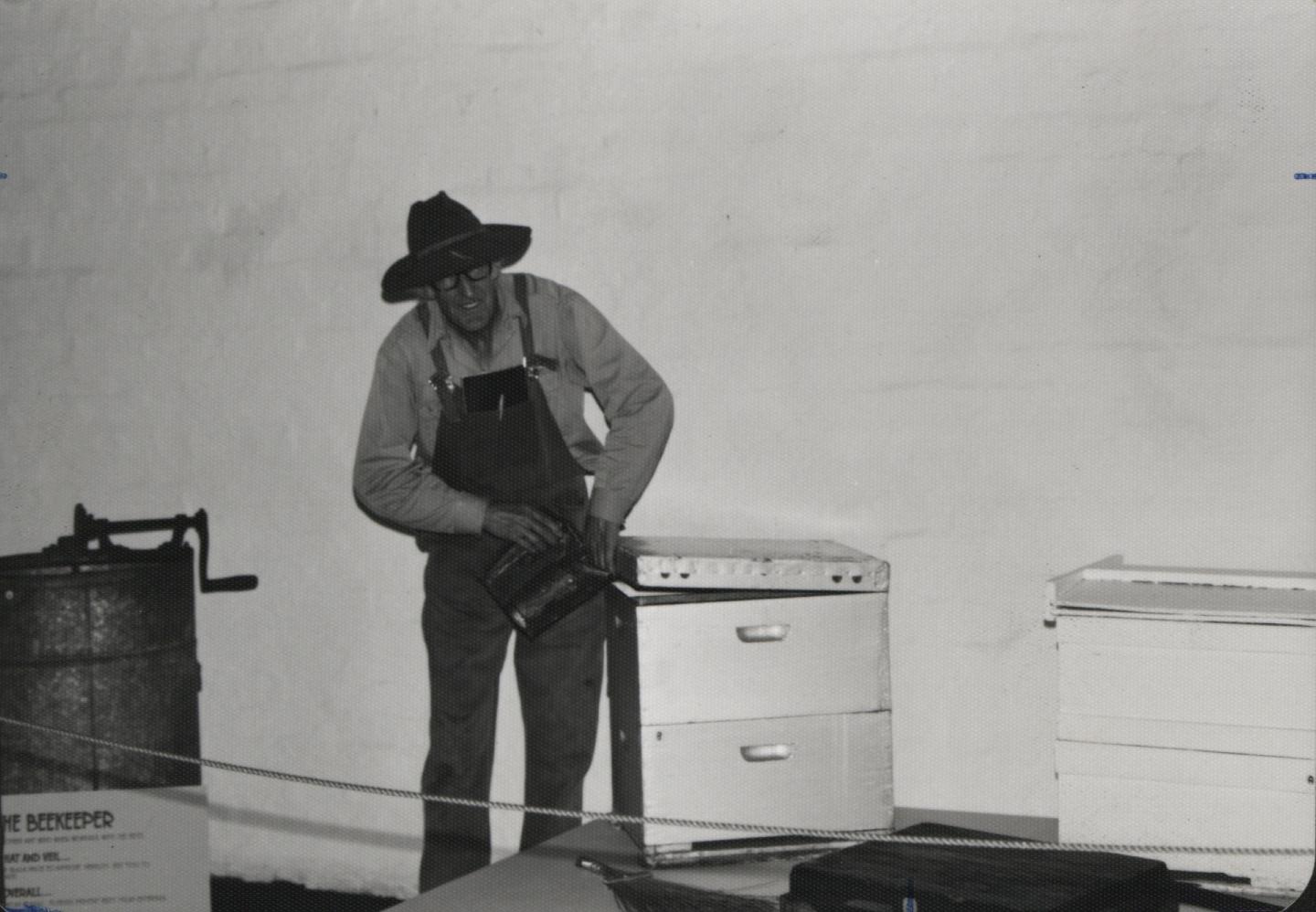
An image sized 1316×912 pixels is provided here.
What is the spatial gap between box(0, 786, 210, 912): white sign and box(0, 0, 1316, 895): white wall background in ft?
0.71

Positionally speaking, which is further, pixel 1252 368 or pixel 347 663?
pixel 347 663

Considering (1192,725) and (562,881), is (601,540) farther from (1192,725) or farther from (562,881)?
(1192,725)

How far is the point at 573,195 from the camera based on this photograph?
300 cm

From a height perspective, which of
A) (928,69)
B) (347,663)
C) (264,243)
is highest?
(928,69)

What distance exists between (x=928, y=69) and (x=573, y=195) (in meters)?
0.80

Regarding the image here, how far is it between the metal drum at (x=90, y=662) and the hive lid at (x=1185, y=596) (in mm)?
1908

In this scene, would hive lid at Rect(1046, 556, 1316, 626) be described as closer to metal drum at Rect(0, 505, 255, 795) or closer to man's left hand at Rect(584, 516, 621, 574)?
man's left hand at Rect(584, 516, 621, 574)

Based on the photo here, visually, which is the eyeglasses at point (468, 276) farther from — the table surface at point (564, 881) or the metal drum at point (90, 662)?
the table surface at point (564, 881)

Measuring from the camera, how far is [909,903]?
6.02ft

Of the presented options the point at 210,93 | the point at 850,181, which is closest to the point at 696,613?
the point at 850,181

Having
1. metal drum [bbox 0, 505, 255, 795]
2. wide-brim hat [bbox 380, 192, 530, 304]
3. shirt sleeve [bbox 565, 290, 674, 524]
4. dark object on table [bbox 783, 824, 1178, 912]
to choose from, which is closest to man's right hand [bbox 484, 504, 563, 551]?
shirt sleeve [bbox 565, 290, 674, 524]

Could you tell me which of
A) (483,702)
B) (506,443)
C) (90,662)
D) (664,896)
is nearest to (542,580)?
(506,443)

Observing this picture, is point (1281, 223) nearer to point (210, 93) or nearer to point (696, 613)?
point (696, 613)

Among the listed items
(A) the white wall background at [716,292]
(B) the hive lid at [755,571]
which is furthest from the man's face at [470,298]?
(B) the hive lid at [755,571]
